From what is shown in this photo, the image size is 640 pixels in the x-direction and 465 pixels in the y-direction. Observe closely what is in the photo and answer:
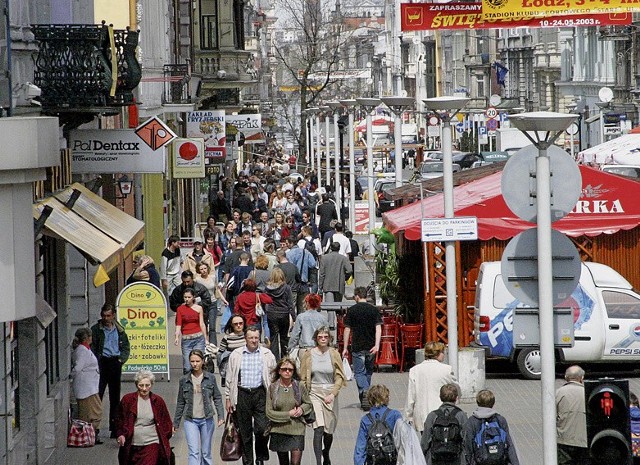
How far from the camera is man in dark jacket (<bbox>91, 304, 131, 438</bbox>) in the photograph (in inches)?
706

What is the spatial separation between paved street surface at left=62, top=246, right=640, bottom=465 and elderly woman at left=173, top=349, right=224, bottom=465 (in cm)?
162

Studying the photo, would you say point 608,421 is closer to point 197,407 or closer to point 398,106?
point 197,407

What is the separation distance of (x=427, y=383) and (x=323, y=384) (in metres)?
1.35

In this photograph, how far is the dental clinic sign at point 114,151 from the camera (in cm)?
1964

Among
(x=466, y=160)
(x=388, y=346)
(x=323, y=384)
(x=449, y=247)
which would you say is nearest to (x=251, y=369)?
(x=323, y=384)

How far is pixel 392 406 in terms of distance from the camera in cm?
2014

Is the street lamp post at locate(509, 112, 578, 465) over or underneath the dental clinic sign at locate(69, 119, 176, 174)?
underneath

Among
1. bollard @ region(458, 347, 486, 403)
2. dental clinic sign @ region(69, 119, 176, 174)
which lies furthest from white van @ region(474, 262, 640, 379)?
dental clinic sign @ region(69, 119, 176, 174)

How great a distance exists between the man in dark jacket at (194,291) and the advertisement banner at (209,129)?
70.5 feet

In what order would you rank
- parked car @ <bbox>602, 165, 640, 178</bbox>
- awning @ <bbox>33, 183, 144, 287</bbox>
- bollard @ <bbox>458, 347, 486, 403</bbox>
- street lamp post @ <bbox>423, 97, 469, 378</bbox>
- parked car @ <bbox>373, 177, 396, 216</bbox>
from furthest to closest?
parked car @ <bbox>373, 177, 396, 216</bbox>, parked car @ <bbox>602, 165, 640, 178</bbox>, bollard @ <bbox>458, 347, 486, 403</bbox>, street lamp post @ <bbox>423, 97, 469, 378</bbox>, awning @ <bbox>33, 183, 144, 287</bbox>

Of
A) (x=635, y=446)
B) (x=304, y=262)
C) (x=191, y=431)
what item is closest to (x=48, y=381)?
(x=191, y=431)

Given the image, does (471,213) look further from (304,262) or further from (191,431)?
(191,431)

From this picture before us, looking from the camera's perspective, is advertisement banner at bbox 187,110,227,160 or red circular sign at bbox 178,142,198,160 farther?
advertisement banner at bbox 187,110,227,160

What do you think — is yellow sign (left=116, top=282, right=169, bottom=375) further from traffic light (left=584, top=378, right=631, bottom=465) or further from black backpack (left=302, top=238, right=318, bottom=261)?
traffic light (left=584, top=378, right=631, bottom=465)
